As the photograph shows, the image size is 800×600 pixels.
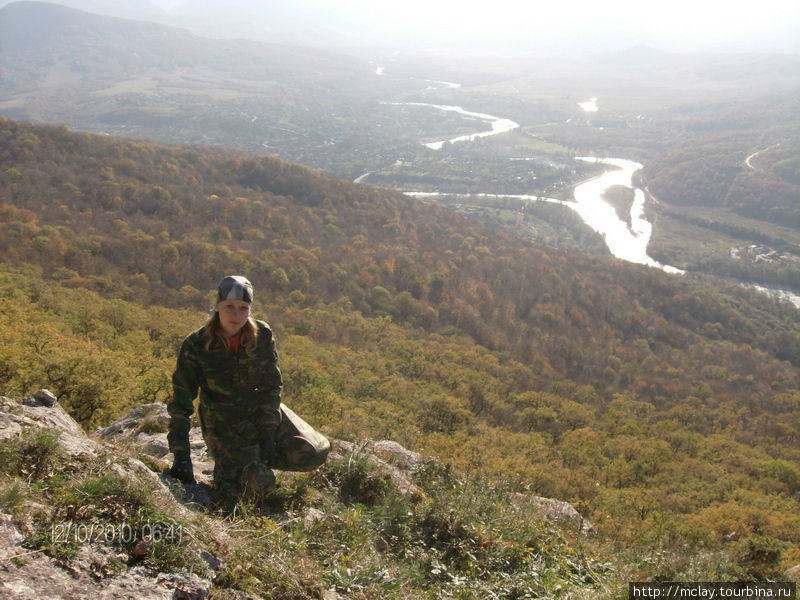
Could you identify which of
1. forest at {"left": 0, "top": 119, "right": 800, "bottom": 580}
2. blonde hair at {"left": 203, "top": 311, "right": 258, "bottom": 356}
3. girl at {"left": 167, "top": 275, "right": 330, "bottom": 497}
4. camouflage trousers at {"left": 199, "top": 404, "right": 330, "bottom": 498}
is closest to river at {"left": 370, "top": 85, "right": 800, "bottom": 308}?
forest at {"left": 0, "top": 119, "right": 800, "bottom": 580}

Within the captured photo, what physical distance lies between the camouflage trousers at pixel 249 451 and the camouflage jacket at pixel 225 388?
11 mm

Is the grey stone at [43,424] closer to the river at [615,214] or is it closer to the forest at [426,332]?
the forest at [426,332]

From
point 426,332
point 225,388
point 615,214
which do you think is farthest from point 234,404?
point 615,214

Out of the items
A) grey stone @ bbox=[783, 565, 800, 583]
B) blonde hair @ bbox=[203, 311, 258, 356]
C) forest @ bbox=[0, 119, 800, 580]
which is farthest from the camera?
forest @ bbox=[0, 119, 800, 580]

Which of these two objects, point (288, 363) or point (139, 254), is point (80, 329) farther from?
point (139, 254)

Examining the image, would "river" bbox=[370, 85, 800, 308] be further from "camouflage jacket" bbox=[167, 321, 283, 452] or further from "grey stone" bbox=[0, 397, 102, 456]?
"grey stone" bbox=[0, 397, 102, 456]

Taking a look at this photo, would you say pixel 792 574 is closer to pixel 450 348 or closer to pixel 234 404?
pixel 234 404

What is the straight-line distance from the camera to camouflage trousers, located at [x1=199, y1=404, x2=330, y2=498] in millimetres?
4539

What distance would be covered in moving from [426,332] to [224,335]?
106 feet

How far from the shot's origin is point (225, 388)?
4.58 m

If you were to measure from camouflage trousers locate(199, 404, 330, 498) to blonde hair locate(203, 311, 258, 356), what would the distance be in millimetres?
629

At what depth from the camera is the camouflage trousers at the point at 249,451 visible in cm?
454

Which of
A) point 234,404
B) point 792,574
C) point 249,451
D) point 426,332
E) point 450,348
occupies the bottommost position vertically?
point 426,332
